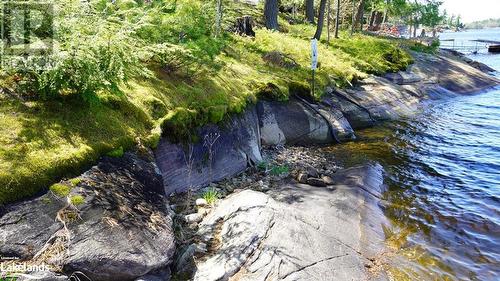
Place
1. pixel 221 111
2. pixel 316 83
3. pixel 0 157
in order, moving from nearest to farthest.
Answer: pixel 0 157 < pixel 221 111 < pixel 316 83

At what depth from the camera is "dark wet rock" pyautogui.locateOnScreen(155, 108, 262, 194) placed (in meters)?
7.13

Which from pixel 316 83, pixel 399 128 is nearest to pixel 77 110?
pixel 316 83

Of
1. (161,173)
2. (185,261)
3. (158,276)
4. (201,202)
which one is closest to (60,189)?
(158,276)

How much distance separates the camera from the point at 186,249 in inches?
215

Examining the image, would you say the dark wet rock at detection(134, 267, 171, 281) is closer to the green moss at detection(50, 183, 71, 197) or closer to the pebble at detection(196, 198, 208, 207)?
the green moss at detection(50, 183, 71, 197)

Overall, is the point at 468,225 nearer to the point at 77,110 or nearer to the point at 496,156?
the point at 496,156

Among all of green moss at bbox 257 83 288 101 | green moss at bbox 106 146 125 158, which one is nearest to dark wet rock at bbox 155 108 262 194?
green moss at bbox 106 146 125 158

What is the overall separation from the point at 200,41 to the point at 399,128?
9106 mm

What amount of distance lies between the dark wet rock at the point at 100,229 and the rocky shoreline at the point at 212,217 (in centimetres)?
1

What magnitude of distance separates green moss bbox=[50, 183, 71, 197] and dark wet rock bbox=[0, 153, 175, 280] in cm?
7

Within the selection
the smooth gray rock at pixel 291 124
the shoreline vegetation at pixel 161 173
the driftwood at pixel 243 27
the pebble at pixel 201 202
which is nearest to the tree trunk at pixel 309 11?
the driftwood at pixel 243 27

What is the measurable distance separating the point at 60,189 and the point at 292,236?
3.45 meters

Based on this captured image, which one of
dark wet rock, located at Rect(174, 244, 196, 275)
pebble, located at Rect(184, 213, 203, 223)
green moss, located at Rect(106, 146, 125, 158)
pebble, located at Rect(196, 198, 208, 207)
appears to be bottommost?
dark wet rock, located at Rect(174, 244, 196, 275)

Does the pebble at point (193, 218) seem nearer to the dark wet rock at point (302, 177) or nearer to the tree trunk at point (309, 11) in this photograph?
the dark wet rock at point (302, 177)
